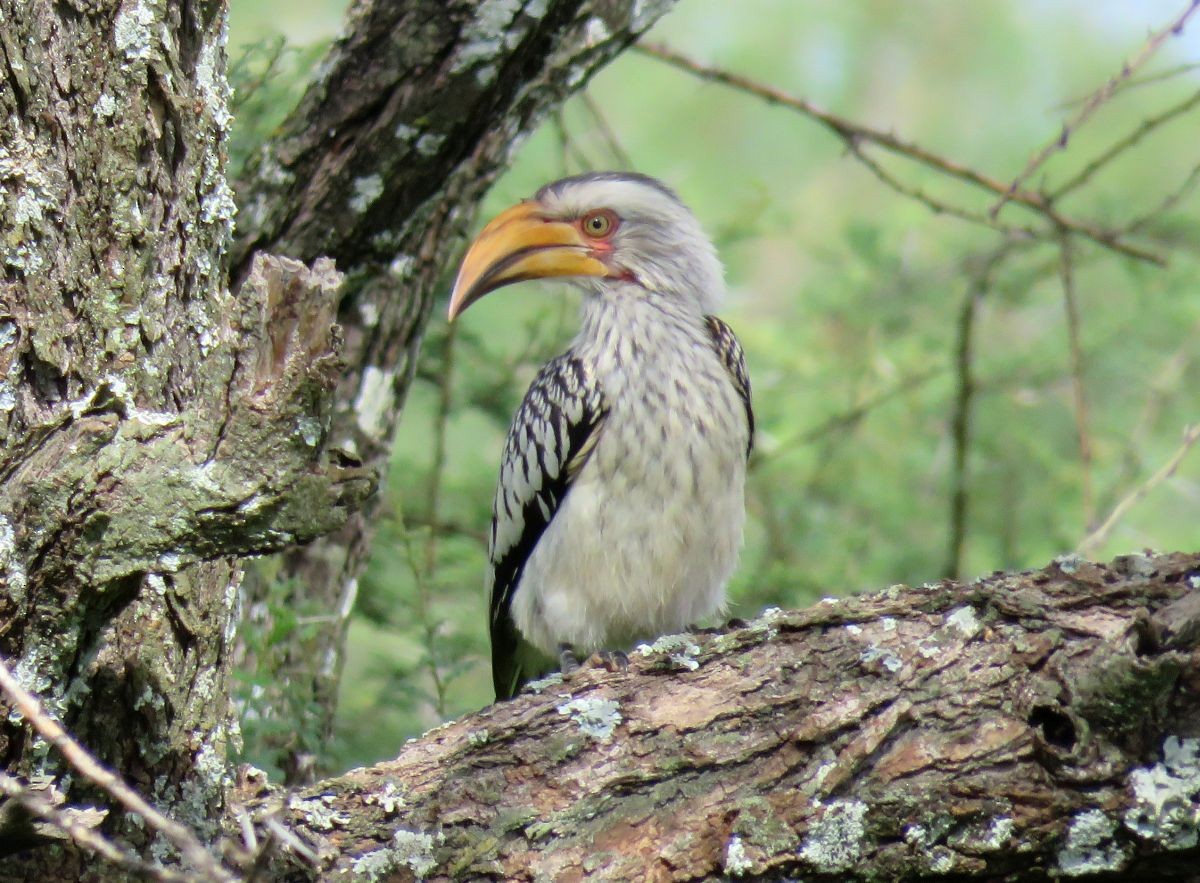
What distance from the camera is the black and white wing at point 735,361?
427 cm

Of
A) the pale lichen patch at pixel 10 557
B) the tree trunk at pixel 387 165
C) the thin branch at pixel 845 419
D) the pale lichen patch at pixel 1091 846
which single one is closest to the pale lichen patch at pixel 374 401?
the tree trunk at pixel 387 165

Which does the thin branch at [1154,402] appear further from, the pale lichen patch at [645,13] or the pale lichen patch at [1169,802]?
the pale lichen patch at [1169,802]

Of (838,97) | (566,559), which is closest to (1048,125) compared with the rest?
(838,97)

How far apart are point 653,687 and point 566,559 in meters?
1.41

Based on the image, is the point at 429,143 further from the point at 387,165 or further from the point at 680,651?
the point at 680,651

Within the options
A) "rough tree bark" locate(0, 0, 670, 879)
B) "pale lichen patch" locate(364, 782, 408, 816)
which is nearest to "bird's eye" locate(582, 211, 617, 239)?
"rough tree bark" locate(0, 0, 670, 879)

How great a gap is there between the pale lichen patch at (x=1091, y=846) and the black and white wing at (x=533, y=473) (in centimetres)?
203

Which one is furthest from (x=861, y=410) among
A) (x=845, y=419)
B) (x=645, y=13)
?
(x=645, y=13)

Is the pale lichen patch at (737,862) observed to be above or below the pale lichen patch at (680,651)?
below

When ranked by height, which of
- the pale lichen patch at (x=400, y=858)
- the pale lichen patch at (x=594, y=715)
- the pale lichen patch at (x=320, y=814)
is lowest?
the pale lichen patch at (x=400, y=858)

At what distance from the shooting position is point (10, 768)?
86.7 inches

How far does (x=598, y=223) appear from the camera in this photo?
458 centimetres

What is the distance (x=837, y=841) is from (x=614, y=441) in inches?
72.4

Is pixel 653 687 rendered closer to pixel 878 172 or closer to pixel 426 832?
pixel 426 832
